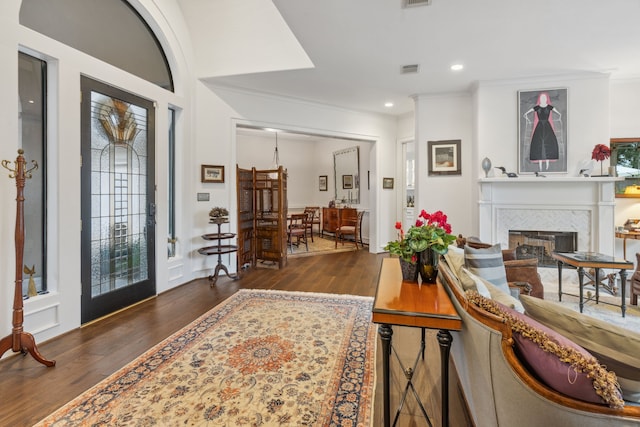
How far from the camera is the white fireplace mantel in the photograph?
13.9ft

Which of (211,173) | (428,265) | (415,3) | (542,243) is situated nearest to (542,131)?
(542,243)

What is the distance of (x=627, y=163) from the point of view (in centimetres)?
462

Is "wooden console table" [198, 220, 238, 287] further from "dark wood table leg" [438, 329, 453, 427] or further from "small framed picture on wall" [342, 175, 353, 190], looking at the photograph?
"small framed picture on wall" [342, 175, 353, 190]

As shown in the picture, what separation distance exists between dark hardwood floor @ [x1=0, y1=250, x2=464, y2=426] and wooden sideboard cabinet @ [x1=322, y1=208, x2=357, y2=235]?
3.46 meters

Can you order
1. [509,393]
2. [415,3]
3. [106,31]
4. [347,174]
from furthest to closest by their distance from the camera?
[347,174] → [106,31] → [415,3] → [509,393]

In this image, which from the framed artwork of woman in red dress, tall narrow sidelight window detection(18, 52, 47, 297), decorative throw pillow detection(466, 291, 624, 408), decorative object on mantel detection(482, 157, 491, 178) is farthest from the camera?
decorative object on mantel detection(482, 157, 491, 178)

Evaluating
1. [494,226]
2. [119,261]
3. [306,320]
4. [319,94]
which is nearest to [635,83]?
[494,226]

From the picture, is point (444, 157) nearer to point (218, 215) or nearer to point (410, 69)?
point (410, 69)

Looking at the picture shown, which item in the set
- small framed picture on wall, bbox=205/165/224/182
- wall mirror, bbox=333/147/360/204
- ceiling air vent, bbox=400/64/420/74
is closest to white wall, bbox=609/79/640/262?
ceiling air vent, bbox=400/64/420/74

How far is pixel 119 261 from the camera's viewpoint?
3.42 m

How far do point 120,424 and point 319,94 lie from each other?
201 inches

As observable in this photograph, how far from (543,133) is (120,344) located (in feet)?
19.3

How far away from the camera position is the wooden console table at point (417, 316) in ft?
4.44

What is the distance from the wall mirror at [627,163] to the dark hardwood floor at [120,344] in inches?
161
